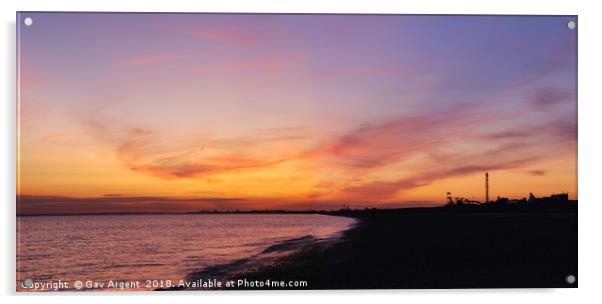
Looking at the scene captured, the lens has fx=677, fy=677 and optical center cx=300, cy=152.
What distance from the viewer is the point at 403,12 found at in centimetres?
473

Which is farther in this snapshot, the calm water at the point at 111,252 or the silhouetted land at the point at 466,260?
the silhouetted land at the point at 466,260

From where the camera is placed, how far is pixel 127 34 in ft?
15.4

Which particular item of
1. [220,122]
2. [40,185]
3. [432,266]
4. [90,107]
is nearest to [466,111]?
[432,266]

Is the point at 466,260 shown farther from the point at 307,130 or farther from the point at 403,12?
the point at 403,12

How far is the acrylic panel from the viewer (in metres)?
4.66

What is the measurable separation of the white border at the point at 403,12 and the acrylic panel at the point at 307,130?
0.21 feet

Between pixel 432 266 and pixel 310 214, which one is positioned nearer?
pixel 432 266

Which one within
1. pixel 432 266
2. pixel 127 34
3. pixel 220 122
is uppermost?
pixel 127 34

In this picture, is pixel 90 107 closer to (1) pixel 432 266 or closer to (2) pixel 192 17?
(2) pixel 192 17

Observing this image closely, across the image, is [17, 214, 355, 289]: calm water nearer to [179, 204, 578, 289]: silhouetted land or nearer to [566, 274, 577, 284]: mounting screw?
[179, 204, 578, 289]: silhouetted land

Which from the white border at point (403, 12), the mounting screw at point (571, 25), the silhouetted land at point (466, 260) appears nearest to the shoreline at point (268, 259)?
the silhouetted land at point (466, 260)

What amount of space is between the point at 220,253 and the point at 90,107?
147cm

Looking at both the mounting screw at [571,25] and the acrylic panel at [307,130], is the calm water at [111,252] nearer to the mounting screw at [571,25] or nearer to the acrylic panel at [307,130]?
the acrylic panel at [307,130]

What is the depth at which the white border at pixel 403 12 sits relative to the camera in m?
4.57
